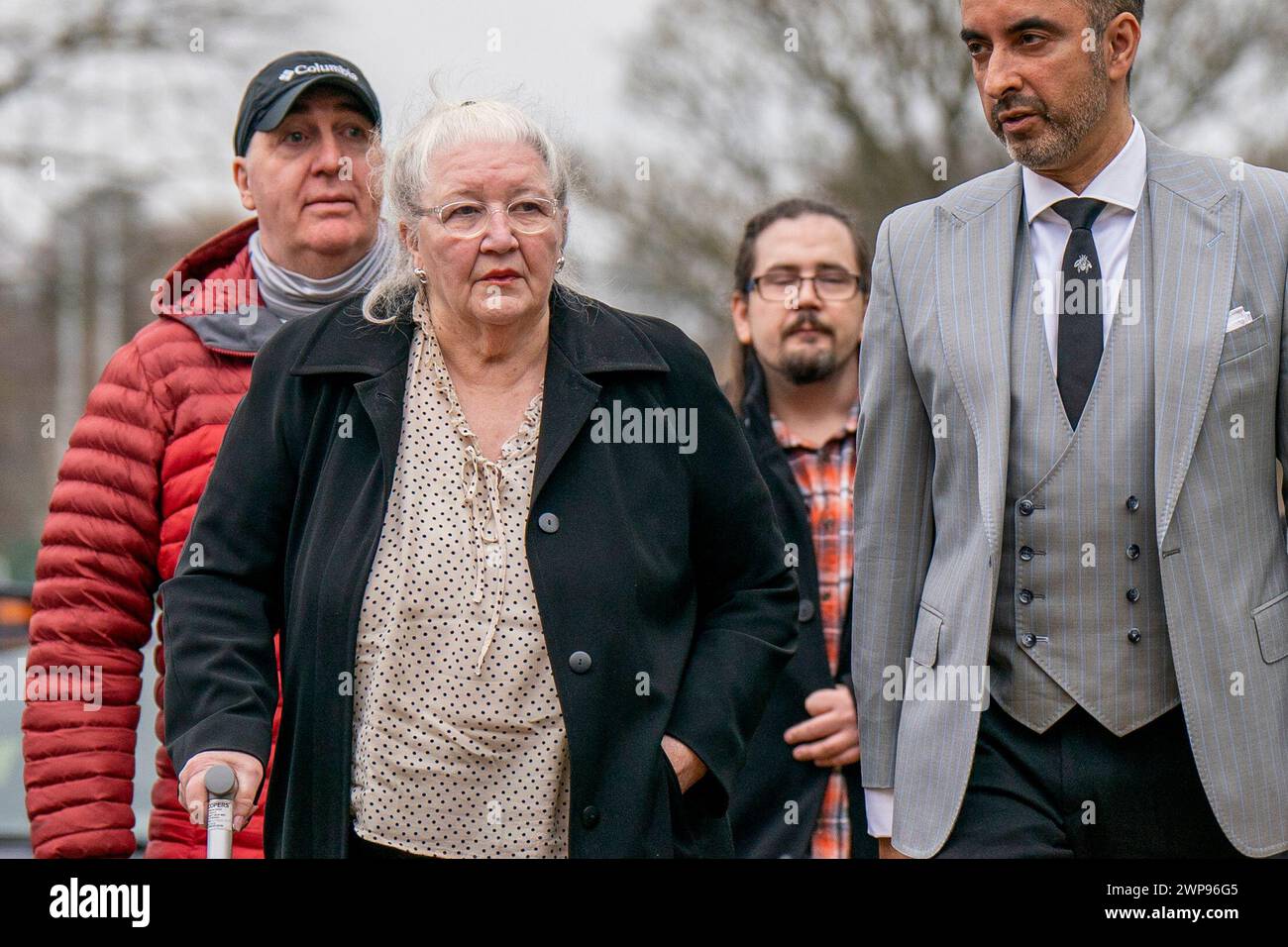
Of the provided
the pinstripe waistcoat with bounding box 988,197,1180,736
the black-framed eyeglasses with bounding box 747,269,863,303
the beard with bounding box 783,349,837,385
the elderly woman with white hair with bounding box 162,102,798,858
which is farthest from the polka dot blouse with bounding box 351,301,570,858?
the black-framed eyeglasses with bounding box 747,269,863,303

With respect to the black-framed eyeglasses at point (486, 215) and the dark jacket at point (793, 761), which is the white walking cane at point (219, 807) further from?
the dark jacket at point (793, 761)

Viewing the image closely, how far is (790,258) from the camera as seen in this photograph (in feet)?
17.6

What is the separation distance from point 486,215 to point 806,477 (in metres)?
1.73

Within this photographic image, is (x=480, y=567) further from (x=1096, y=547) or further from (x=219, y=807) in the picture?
(x=1096, y=547)

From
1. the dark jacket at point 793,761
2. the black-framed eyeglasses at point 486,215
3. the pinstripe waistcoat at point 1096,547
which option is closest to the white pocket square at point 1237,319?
the pinstripe waistcoat at point 1096,547

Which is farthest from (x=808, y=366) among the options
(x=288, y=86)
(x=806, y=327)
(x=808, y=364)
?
(x=288, y=86)

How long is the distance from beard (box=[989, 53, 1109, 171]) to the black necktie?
131 mm

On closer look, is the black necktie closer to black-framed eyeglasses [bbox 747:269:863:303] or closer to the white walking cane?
black-framed eyeglasses [bbox 747:269:863:303]

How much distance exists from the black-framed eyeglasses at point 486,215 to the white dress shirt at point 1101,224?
97cm

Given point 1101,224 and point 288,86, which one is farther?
point 288,86

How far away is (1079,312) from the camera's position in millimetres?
3656

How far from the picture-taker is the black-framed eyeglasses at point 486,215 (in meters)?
3.60
